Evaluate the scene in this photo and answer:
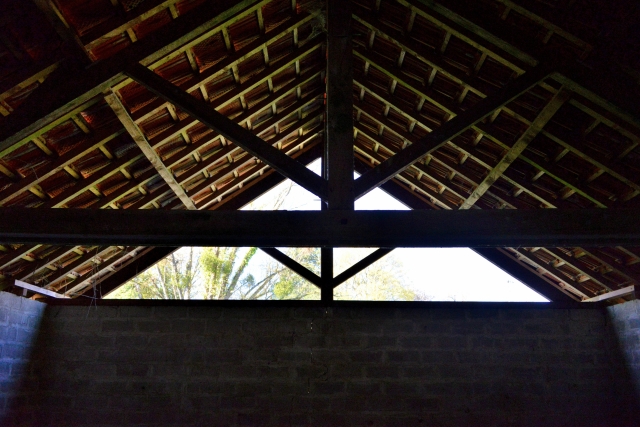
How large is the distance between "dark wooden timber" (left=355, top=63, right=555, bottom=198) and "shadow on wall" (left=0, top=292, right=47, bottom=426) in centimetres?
443

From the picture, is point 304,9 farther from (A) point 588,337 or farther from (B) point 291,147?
(A) point 588,337

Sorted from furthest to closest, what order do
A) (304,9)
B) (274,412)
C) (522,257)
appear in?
(522,257), (274,412), (304,9)

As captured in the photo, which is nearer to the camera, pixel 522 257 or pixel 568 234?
pixel 568 234

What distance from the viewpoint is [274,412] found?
19.8ft

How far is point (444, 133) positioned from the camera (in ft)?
12.3

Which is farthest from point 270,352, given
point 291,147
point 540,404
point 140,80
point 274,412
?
point 140,80

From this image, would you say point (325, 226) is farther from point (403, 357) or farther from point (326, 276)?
point (403, 357)

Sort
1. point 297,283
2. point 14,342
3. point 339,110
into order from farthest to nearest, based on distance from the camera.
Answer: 1. point 297,283
2. point 14,342
3. point 339,110

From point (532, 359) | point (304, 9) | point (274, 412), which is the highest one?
point (304, 9)

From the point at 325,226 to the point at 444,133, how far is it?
116 cm

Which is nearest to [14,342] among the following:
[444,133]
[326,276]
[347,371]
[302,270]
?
[302,270]

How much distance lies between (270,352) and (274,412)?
0.69 m

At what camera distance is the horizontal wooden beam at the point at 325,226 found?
3387mm

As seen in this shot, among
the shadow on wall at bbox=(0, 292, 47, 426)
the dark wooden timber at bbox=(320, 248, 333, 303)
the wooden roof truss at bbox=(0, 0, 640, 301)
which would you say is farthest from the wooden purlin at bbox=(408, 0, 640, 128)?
the shadow on wall at bbox=(0, 292, 47, 426)
